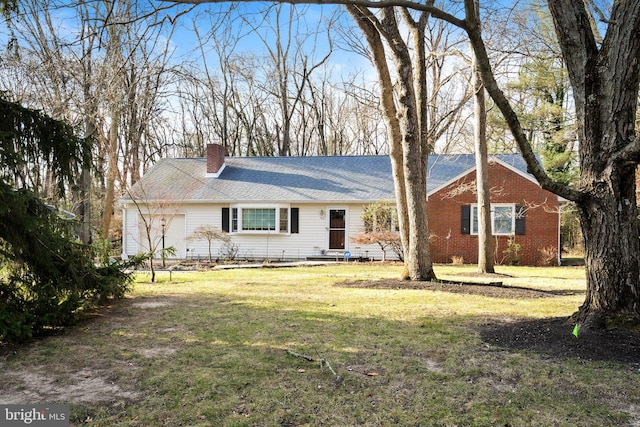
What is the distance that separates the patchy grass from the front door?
12233mm

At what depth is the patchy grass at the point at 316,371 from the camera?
3.11 m

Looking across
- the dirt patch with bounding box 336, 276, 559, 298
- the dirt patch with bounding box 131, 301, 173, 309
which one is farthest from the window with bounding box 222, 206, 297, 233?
the dirt patch with bounding box 131, 301, 173, 309

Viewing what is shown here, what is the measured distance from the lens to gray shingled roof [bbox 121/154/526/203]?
19.2 metres

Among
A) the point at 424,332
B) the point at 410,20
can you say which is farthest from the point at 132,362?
the point at 410,20

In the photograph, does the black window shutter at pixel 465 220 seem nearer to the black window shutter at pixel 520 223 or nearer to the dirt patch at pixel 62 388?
the black window shutter at pixel 520 223

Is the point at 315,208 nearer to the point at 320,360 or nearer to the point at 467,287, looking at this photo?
the point at 467,287

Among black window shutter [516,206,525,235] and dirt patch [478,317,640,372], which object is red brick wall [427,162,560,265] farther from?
dirt patch [478,317,640,372]

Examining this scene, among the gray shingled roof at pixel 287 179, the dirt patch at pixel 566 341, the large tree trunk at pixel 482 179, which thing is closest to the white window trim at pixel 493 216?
the gray shingled roof at pixel 287 179

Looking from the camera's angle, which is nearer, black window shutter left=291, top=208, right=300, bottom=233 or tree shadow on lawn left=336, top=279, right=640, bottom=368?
tree shadow on lawn left=336, top=279, right=640, bottom=368

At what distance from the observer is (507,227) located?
17.8 meters

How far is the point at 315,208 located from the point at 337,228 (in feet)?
4.13

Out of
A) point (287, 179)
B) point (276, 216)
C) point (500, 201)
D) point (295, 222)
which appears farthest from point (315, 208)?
point (500, 201)

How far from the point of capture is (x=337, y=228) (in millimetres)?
19328

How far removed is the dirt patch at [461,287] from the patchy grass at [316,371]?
189cm
